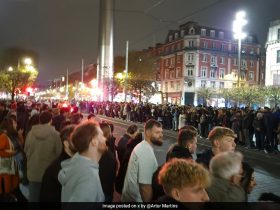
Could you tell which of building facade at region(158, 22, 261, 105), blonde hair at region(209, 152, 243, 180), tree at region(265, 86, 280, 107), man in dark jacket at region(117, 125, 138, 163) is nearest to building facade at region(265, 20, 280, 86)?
tree at region(265, 86, 280, 107)

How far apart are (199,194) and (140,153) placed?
66.2 inches

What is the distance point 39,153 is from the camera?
5.97 meters

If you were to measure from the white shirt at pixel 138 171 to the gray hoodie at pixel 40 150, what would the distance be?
1.77m

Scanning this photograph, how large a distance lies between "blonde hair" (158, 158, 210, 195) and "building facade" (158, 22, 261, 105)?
77.2 m

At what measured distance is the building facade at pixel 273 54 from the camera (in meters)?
59.2

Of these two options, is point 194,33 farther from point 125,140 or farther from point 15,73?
point 125,140

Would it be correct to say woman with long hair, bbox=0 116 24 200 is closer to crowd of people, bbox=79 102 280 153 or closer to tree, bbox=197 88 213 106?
crowd of people, bbox=79 102 280 153

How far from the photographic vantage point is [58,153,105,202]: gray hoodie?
3.05 m

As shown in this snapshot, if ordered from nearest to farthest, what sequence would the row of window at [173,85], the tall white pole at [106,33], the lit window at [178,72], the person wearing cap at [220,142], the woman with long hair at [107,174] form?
the woman with long hair at [107,174], the person wearing cap at [220,142], the tall white pole at [106,33], the lit window at [178,72], the row of window at [173,85]

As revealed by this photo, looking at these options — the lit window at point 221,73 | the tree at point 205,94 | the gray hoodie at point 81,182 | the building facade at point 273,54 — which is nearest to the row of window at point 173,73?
the lit window at point 221,73

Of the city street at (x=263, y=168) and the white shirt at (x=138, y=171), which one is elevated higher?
the white shirt at (x=138, y=171)

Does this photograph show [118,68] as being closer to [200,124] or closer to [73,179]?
[200,124]

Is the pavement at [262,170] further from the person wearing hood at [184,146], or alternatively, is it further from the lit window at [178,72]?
the lit window at [178,72]

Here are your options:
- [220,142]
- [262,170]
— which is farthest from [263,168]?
[220,142]
